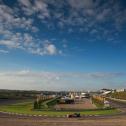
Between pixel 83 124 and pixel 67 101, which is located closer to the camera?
pixel 83 124

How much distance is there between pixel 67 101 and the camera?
9569 cm

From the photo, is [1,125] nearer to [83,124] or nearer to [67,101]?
[83,124]

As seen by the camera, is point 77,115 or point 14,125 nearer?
point 14,125

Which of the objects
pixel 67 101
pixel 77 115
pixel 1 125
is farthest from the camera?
pixel 67 101

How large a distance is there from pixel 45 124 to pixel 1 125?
564 cm

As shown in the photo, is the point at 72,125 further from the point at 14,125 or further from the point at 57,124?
the point at 14,125

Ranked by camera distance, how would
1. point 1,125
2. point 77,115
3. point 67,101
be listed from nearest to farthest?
point 1,125 < point 77,115 < point 67,101

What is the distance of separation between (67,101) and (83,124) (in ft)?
198

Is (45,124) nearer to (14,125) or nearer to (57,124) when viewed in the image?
(57,124)

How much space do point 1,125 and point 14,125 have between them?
1.64m

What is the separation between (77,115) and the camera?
46.2m

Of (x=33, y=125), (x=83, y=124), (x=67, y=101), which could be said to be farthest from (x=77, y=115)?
(x=67, y=101)

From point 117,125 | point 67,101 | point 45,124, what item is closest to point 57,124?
point 45,124

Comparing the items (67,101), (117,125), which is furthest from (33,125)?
(67,101)
